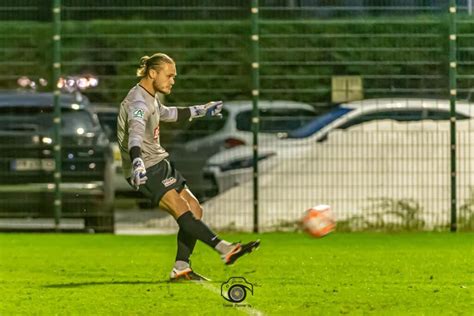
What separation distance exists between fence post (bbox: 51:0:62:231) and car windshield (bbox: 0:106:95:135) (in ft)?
0.23

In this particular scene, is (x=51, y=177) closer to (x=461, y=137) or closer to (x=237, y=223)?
(x=237, y=223)

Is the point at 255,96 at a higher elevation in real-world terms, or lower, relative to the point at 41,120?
higher

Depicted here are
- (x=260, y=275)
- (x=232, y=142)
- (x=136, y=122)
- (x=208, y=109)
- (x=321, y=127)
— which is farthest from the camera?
(x=232, y=142)

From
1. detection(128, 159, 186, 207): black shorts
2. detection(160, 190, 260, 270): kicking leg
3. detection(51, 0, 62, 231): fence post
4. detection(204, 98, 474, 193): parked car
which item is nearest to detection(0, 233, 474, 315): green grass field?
detection(160, 190, 260, 270): kicking leg

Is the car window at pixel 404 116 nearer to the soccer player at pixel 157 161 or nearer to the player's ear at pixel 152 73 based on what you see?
the soccer player at pixel 157 161

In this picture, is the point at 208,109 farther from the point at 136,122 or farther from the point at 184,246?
the point at 184,246

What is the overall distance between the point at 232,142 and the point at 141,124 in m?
8.20

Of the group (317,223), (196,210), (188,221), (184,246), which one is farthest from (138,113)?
(317,223)

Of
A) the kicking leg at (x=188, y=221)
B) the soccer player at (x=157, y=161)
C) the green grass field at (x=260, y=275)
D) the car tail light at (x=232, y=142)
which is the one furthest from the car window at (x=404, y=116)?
the kicking leg at (x=188, y=221)

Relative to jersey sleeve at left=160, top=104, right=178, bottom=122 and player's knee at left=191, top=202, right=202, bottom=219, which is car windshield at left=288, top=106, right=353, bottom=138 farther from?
player's knee at left=191, top=202, right=202, bottom=219

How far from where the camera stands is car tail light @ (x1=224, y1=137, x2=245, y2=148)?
21.4 meters

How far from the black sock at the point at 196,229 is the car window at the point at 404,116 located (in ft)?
26.2

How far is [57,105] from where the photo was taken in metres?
21.7

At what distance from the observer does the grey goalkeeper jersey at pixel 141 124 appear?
13.3 metres
